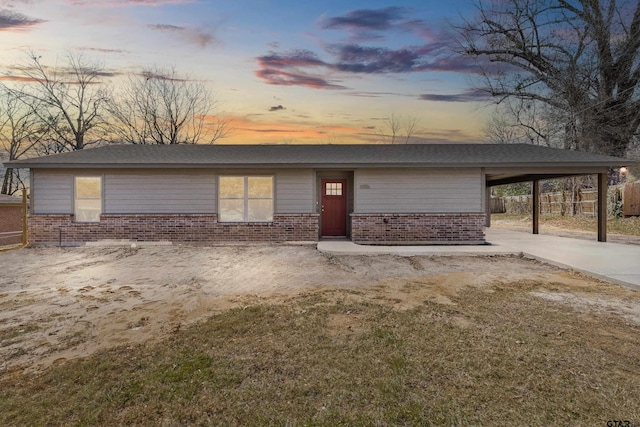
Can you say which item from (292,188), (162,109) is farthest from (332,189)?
(162,109)

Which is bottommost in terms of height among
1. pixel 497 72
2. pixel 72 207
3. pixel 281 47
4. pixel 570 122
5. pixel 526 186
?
pixel 72 207

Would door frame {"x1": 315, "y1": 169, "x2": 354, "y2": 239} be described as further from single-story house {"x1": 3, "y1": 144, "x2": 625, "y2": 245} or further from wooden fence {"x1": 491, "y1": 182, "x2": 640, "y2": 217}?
wooden fence {"x1": 491, "y1": 182, "x2": 640, "y2": 217}

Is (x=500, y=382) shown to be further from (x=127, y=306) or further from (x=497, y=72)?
(x=497, y=72)

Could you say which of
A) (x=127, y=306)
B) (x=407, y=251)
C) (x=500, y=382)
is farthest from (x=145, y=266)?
(x=500, y=382)

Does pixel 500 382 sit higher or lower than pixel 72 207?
lower

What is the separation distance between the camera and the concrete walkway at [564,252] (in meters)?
7.03

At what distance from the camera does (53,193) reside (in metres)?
11.5

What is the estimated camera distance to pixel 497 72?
23.7 metres

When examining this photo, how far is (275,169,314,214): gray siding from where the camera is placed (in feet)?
38.7

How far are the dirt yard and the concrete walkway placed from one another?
0.40 meters

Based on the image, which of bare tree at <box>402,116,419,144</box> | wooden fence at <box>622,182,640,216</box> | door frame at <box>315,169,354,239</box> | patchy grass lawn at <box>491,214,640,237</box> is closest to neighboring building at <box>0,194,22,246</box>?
door frame at <box>315,169,354,239</box>

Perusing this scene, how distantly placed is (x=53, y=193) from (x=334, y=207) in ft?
31.4

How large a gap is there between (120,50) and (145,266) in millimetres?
15082

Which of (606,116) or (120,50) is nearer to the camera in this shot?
(120,50)
